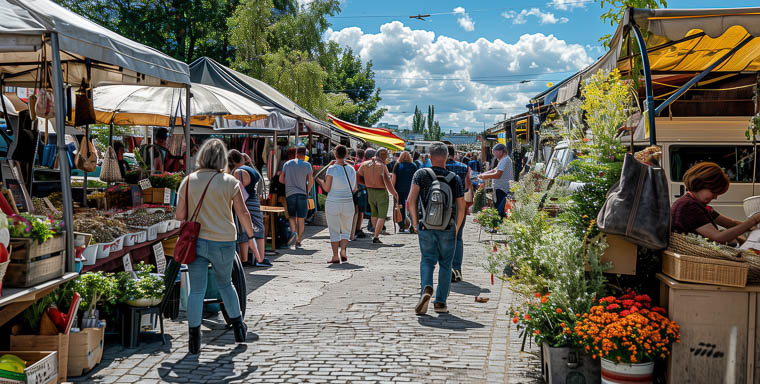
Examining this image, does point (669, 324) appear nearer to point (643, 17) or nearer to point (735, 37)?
point (643, 17)

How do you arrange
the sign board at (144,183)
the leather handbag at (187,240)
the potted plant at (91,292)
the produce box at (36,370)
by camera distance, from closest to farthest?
the produce box at (36,370), the potted plant at (91,292), the leather handbag at (187,240), the sign board at (144,183)

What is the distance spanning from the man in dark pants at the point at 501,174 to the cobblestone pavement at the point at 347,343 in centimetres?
379

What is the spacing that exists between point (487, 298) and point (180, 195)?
410 cm

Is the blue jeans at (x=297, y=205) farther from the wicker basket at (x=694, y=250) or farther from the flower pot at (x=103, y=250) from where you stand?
the wicker basket at (x=694, y=250)

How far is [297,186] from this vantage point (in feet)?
38.9

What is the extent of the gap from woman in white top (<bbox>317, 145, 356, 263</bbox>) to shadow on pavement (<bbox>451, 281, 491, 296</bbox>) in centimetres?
246

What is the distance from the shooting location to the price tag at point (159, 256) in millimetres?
7735

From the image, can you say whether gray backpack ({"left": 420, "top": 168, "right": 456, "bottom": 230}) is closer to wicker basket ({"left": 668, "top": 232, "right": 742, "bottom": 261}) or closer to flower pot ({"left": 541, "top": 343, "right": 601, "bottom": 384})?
flower pot ({"left": 541, "top": 343, "right": 601, "bottom": 384})

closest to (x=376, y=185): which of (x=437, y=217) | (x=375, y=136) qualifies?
(x=437, y=217)

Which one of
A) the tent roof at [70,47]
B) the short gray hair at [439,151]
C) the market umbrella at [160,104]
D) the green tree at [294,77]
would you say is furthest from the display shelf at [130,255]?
the green tree at [294,77]

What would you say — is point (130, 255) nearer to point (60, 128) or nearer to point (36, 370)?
point (60, 128)

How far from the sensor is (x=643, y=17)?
197 inches

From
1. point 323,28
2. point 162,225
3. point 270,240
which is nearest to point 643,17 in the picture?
point 162,225

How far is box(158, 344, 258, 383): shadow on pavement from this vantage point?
5.09 m
